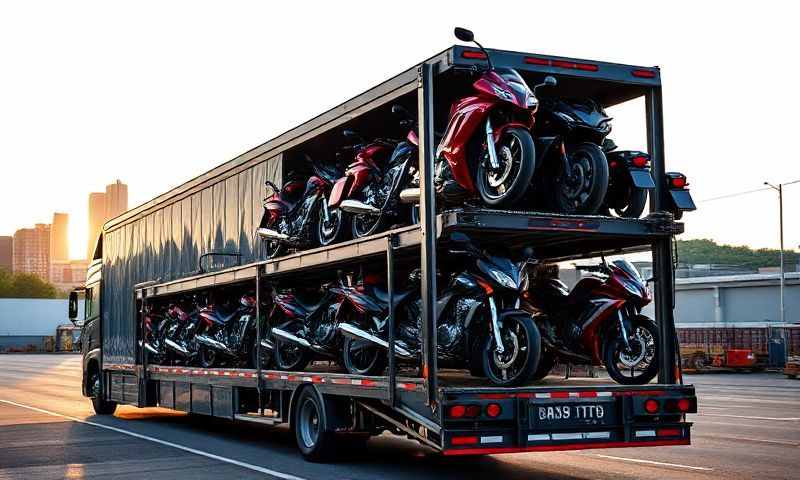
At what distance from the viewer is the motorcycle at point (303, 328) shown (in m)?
12.2

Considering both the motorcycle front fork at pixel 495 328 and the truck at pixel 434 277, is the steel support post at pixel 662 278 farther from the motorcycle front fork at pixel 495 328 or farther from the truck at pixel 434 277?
the motorcycle front fork at pixel 495 328

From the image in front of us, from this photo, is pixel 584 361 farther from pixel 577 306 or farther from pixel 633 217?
pixel 633 217

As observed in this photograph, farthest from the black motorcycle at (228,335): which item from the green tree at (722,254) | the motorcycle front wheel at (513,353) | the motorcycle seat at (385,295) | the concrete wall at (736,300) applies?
the green tree at (722,254)

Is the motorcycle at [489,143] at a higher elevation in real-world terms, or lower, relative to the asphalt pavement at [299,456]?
higher

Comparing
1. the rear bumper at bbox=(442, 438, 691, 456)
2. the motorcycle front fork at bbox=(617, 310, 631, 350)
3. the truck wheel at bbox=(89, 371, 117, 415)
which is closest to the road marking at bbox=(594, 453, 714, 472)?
the rear bumper at bbox=(442, 438, 691, 456)

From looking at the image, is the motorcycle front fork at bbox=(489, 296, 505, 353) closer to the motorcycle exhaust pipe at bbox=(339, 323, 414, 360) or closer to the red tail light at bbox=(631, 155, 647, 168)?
the motorcycle exhaust pipe at bbox=(339, 323, 414, 360)

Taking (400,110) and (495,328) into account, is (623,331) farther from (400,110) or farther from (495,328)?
(400,110)

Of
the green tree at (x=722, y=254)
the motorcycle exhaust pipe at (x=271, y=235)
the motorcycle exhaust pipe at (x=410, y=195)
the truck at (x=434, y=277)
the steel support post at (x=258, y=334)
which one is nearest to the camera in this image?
the truck at (x=434, y=277)

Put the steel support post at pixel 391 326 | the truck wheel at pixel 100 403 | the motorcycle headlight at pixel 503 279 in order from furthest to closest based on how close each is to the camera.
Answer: the truck wheel at pixel 100 403 → the steel support post at pixel 391 326 → the motorcycle headlight at pixel 503 279

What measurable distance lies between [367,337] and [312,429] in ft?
5.76

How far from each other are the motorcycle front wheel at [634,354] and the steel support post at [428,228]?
214cm

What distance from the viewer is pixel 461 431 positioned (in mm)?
8930

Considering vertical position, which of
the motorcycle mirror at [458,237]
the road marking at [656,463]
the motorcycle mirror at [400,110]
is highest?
the motorcycle mirror at [400,110]

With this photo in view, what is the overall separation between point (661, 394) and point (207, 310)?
7.84m
